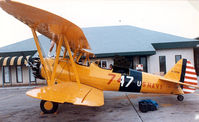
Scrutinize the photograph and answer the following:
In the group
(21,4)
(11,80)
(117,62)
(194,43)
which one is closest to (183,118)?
(21,4)

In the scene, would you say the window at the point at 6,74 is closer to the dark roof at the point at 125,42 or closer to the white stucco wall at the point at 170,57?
the dark roof at the point at 125,42

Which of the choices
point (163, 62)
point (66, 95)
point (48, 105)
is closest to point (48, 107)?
point (48, 105)

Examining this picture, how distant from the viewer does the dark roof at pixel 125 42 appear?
1160 centimetres

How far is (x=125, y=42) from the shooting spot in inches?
517

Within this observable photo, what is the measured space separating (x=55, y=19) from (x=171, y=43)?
1239 cm

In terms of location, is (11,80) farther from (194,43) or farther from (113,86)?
(194,43)

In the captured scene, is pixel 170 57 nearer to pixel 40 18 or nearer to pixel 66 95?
pixel 66 95

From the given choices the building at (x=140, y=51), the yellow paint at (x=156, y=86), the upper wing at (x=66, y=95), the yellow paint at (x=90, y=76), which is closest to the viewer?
the upper wing at (x=66, y=95)

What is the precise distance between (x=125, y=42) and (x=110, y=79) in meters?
9.27

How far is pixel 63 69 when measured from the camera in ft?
14.7

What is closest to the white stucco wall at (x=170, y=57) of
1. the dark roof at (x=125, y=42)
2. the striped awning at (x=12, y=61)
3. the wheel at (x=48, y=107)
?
the dark roof at (x=125, y=42)

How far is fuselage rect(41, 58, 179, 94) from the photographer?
14.6 ft

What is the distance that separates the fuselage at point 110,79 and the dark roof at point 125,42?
6718 millimetres

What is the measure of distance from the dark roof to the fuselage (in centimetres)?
672
